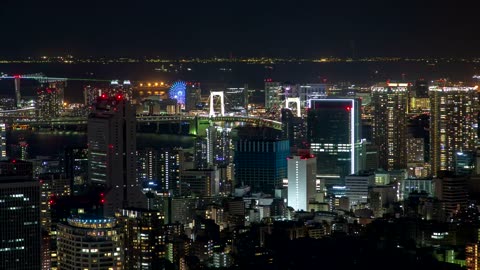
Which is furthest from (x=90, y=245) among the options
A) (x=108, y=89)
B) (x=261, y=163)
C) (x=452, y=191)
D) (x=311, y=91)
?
(x=311, y=91)

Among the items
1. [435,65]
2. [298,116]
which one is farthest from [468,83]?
[298,116]

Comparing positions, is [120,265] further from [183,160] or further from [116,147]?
[183,160]

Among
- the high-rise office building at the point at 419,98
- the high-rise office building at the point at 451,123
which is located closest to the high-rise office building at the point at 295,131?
the high-rise office building at the point at 419,98

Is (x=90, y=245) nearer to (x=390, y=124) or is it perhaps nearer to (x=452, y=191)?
(x=452, y=191)

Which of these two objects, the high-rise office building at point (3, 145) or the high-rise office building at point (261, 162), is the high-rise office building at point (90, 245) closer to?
the high-rise office building at point (3, 145)

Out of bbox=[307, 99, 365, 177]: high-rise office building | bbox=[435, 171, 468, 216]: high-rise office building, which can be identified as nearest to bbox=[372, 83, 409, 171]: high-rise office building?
bbox=[307, 99, 365, 177]: high-rise office building

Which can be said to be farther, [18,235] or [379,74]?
[379,74]
